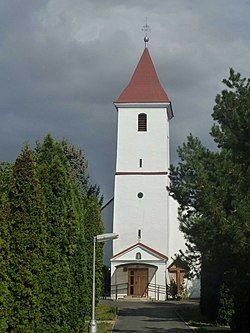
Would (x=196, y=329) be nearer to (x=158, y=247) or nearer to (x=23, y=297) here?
(x=23, y=297)

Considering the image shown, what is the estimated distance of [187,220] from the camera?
99.6 ft

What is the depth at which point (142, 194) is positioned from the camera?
55031 millimetres

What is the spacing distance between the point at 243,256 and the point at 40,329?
6547 millimetres

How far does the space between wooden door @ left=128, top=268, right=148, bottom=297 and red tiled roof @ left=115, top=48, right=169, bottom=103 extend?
14366mm

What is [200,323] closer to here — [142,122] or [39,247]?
[39,247]

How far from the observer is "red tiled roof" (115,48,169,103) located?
56219 millimetres

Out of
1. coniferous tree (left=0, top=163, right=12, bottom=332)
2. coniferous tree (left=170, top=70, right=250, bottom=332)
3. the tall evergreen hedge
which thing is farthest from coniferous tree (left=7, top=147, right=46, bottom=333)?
coniferous tree (left=170, top=70, right=250, bottom=332)

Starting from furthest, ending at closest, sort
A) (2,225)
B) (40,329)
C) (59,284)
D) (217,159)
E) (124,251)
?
(124,251) → (217,159) → (59,284) → (40,329) → (2,225)

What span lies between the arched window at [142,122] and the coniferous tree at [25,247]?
132 feet

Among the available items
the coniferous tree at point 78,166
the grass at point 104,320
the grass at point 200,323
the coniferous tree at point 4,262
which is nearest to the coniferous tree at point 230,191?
the grass at point 200,323

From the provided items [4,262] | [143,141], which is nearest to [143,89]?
[143,141]

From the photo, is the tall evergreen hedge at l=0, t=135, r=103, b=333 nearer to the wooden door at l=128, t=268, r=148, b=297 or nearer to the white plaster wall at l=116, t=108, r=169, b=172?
the wooden door at l=128, t=268, r=148, b=297

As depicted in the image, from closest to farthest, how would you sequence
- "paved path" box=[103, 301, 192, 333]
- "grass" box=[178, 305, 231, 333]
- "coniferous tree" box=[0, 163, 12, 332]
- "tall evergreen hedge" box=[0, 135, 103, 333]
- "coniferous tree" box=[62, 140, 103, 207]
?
"coniferous tree" box=[0, 163, 12, 332]
"tall evergreen hedge" box=[0, 135, 103, 333]
"paved path" box=[103, 301, 192, 333]
"grass" box=[178, 305, 231, 333]
"coniferous tree" box=[62, 140, 103, 207]

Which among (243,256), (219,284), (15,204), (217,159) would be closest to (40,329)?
(15,204)
